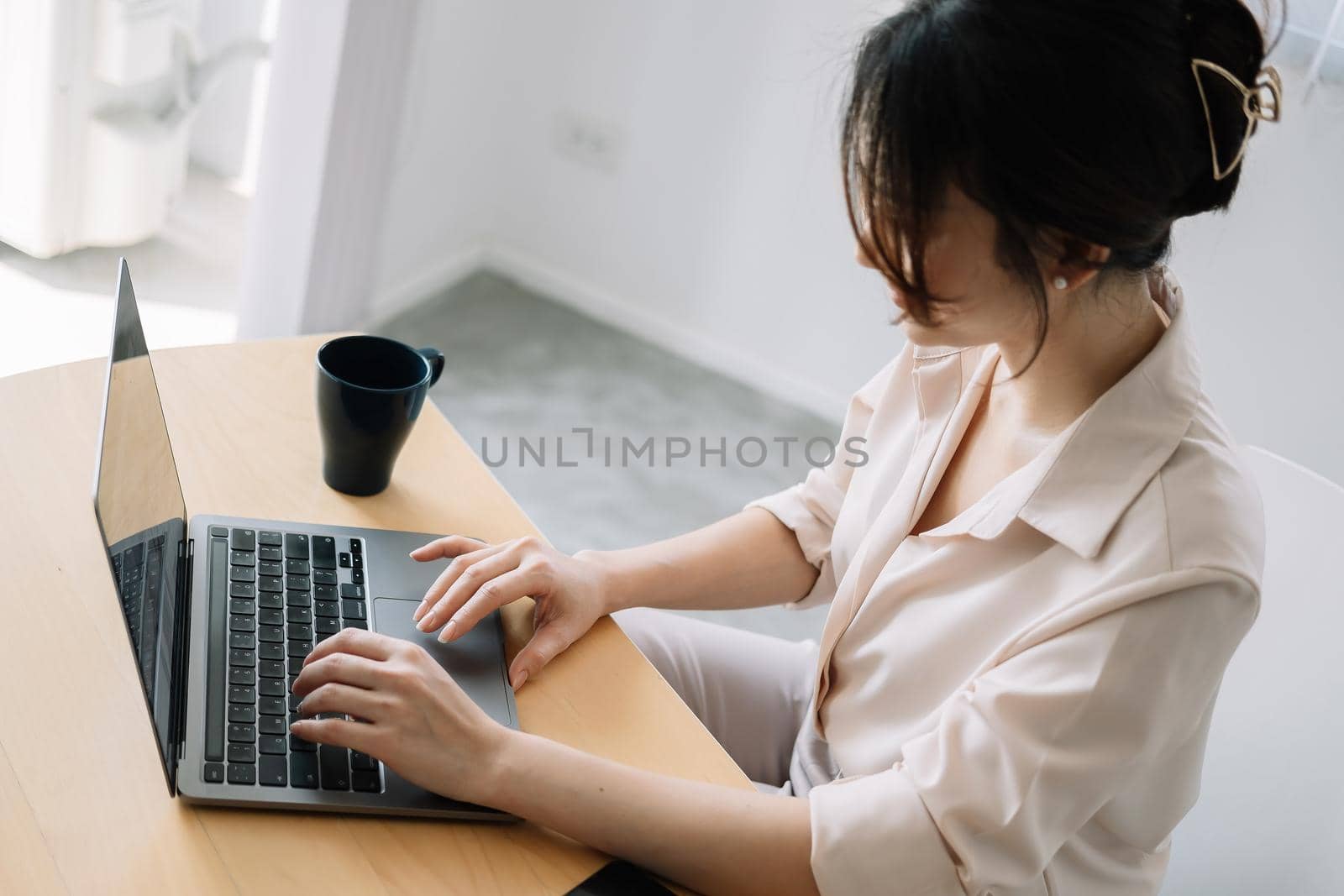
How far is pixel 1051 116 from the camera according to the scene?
756 mm

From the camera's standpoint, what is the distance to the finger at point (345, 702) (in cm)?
79

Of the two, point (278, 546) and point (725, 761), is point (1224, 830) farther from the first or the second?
point (278, 546)

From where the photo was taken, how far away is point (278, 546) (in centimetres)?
94

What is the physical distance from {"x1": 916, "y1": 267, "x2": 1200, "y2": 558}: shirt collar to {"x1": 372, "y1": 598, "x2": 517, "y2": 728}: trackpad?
380 millimetres

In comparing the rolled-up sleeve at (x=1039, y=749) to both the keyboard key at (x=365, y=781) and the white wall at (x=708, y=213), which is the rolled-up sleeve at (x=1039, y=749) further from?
the white wall at (x=708, y=213)

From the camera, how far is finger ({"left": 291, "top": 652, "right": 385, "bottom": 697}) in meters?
0.81

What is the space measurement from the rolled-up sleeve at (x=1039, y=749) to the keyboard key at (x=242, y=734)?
1.24 ft

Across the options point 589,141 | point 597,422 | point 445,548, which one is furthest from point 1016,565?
point 589,141

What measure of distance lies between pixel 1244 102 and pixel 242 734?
755mm

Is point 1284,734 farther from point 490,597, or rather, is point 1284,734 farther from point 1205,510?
point 490,597

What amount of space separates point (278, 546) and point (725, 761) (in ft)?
1.23

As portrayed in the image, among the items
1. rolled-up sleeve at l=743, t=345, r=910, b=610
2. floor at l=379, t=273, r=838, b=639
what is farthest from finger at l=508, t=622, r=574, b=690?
floor at l=379, t=273, r=838, b=639

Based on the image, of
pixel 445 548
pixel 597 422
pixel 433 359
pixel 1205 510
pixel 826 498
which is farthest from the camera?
pixel 597 422

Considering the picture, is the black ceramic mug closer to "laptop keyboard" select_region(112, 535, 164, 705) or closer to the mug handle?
the mug handle
